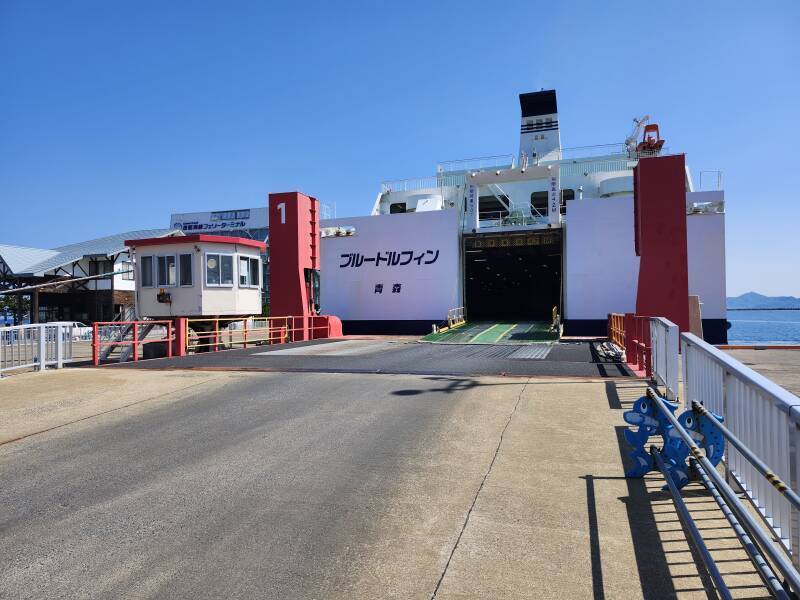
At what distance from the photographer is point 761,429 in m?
3.30

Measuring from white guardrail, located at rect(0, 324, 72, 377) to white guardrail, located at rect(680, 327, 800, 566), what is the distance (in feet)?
42.2

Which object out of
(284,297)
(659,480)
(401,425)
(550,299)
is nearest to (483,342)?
(284,297)

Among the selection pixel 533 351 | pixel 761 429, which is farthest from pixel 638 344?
pixel 761 429

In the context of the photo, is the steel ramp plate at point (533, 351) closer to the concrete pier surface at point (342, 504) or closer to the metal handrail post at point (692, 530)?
the concrete pier surface at point (342, 504)

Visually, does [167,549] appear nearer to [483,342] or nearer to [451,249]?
[483,342]

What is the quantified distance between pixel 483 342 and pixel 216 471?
14.7 metres

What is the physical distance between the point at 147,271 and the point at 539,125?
31311 mm

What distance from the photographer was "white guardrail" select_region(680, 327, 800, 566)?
8.90 ft

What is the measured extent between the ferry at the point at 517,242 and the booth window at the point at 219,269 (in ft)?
36.5

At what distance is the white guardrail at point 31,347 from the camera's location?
36.9 ft

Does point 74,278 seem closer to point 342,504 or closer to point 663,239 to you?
point 663,239

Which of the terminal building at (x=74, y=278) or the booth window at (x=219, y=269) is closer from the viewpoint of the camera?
the booth window at (x=219, y=269)

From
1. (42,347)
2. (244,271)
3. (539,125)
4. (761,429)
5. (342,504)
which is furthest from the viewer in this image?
(539,125)

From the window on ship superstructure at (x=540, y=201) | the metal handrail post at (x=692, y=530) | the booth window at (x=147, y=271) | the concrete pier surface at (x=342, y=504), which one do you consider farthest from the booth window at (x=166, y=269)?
the window on ship superstructure at (x=540, y=201)
